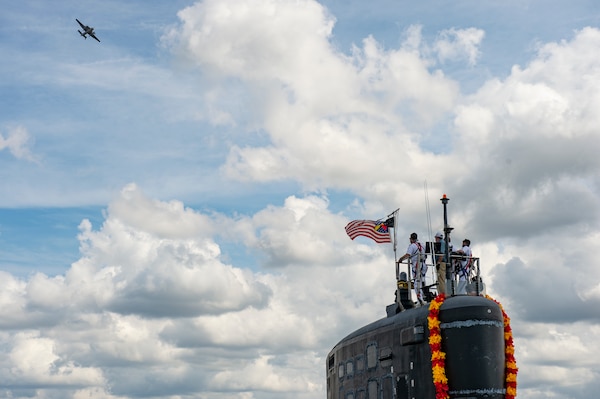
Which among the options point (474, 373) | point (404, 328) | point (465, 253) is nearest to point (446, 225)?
point (465, 253)

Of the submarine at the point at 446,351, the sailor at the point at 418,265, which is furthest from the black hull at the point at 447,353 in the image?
the sailor at the point at 418,265

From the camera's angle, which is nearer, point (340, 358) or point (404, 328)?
point (404, 328)

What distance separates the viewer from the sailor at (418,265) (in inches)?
1117

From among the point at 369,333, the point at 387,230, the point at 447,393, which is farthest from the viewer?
the point at 387,230

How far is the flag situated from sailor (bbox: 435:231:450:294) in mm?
4846

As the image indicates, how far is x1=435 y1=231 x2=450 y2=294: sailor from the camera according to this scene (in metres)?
27.3

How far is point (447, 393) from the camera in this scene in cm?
2320

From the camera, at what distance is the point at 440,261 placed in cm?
2808

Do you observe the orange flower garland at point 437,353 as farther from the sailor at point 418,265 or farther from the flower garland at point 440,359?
the sailor at point 418,265

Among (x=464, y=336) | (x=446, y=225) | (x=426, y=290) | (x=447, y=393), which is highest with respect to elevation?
(x=446, y=225)

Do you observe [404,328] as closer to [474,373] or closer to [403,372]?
[403,372]

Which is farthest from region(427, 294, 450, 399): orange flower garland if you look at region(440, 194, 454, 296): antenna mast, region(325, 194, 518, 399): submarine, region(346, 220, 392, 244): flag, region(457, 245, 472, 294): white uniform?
region(346, 220, 392, 244): flag

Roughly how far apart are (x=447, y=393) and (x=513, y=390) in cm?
216

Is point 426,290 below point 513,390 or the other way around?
the other way around
